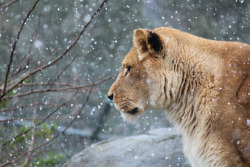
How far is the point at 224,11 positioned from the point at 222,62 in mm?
4407

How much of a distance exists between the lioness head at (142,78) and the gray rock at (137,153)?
97cm

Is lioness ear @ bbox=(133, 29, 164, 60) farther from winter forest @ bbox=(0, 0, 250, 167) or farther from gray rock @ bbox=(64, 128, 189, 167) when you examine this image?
winter forest @ bbox=(0, 0, 250, 167)

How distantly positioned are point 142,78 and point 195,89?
378 millimetres

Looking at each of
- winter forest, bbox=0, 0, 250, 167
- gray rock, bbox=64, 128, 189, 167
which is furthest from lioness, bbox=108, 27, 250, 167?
winter forest, bbox=0, 0, 250, 167

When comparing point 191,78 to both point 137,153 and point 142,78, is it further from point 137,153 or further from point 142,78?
point 137,153

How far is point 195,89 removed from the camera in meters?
2.50

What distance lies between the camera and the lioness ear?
2.52 m

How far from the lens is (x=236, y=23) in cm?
661

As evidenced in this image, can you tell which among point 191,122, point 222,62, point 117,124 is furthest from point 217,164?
point 117,124

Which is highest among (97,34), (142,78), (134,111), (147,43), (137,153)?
(147,43)

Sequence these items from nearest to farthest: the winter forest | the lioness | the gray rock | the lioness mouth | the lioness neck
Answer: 1. the lioness
2. the lioness neck
3. the lioness mouth
4. the gray rock
5. the winter forest

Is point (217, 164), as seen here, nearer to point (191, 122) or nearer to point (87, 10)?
point (191, 122)

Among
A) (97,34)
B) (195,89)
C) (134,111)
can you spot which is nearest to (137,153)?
(134,111)

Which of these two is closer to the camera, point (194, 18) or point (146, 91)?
point (146, 91)
